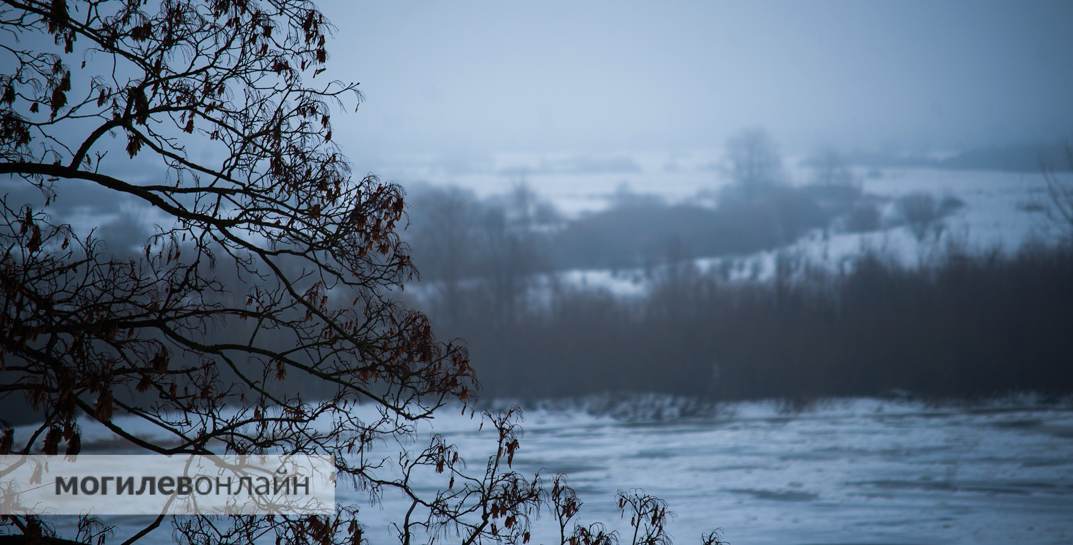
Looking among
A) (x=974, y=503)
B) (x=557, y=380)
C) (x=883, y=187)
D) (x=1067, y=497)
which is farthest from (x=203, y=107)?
(x=883, y=187)

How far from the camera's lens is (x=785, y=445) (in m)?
26.2

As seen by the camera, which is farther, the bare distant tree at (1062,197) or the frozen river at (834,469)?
the bare distant tree at (1062,197)

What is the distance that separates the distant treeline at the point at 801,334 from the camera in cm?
3409

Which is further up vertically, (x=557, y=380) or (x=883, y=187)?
(x=883, y=187)

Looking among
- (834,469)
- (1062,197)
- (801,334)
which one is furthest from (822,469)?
(1062,197)

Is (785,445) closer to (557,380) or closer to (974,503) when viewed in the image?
(974,503)

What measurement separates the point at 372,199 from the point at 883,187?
73.3 meters

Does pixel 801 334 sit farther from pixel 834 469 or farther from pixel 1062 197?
pixel 1062 197

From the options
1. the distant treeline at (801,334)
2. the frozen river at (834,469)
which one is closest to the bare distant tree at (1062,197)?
the distant treeline at (801,334)

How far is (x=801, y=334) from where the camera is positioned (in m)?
36.3

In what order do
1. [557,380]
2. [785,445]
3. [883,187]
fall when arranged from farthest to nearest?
[883,187], [557,380], [785,445]

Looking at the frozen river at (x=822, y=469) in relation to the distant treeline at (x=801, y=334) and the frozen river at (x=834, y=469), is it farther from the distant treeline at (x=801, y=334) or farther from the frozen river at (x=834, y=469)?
the distant treeline at (x=801, y=334)

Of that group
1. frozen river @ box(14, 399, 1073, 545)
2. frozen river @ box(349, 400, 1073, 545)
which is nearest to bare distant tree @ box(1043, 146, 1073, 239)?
frozen river @ box(14, 399, 1073, 545)

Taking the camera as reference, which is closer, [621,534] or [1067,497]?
[621,534]
